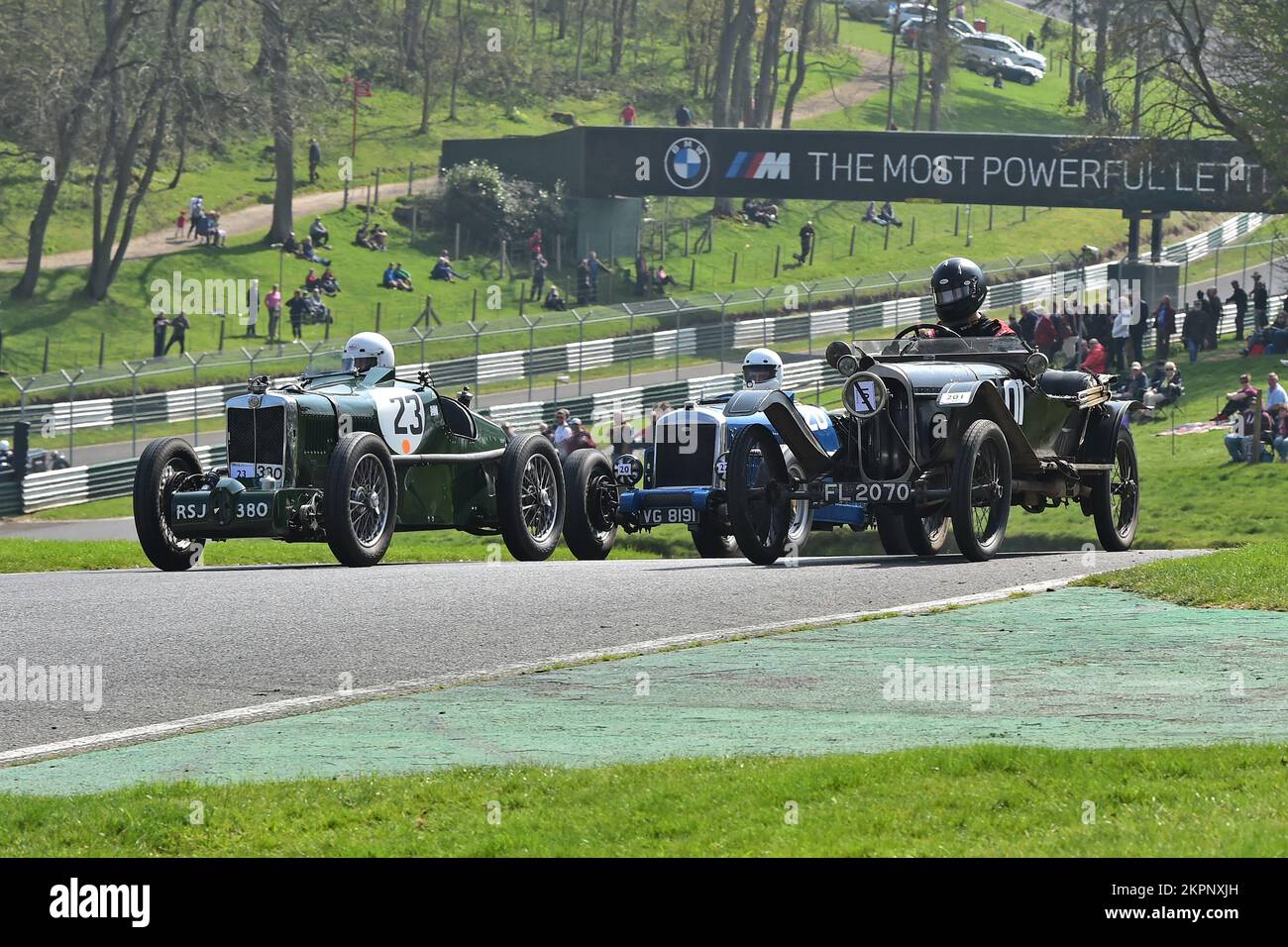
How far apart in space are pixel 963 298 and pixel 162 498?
23.2 ft

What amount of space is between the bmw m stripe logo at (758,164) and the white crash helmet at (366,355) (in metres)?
35.1

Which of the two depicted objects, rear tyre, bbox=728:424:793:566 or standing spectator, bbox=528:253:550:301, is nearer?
rear tyre, bbox=728:424:793:566

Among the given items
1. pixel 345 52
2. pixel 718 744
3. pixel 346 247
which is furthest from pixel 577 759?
pixel 345 52

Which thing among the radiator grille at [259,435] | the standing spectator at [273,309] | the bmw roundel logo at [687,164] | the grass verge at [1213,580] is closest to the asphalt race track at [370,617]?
the grass verge at [1213,580]

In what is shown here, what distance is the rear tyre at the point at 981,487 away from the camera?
1566 cm

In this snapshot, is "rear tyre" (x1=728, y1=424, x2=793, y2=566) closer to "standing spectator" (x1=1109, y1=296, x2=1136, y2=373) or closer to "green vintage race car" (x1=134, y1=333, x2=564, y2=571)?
"green vintage race car" (x1=134, y1=333, x2=564, y2=571)

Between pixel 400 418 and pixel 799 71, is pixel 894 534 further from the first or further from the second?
pixel 799 71

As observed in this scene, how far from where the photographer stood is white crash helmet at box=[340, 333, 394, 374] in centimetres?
1862

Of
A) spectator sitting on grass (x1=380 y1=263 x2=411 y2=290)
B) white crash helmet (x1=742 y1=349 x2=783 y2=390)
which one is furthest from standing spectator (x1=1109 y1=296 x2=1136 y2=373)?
white crash helmet (x1=742 y1=349 x2=783 y2=390)

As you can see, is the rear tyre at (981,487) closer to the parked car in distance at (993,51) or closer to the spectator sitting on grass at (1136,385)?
the spectator sitting on grass at (1136,385)

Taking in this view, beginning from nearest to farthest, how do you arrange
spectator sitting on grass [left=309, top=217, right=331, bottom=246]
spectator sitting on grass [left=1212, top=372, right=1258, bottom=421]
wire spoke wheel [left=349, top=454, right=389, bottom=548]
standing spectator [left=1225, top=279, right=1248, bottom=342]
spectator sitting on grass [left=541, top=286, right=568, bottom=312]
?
1. wire spoke wheel [left=349, top=454, right=389, bottom=548]
2. spectator sitting on grass [left=1212, top=372, right=1258, bottom=421]
3. standing spectator [left=1225, top=279, right=1248, bottom=342]
4. spectator sitting on grass [left=541, top=286, right=568, bottom=312]
5. spectator sitting on grass [left=309, top=217, right=331, bottom=246]

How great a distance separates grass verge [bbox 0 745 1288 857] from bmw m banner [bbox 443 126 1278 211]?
44.9 meters

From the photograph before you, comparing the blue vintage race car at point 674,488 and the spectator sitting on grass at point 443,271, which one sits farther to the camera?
the spectator sitting on grass at point 443,271

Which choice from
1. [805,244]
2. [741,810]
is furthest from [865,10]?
[741,810]
